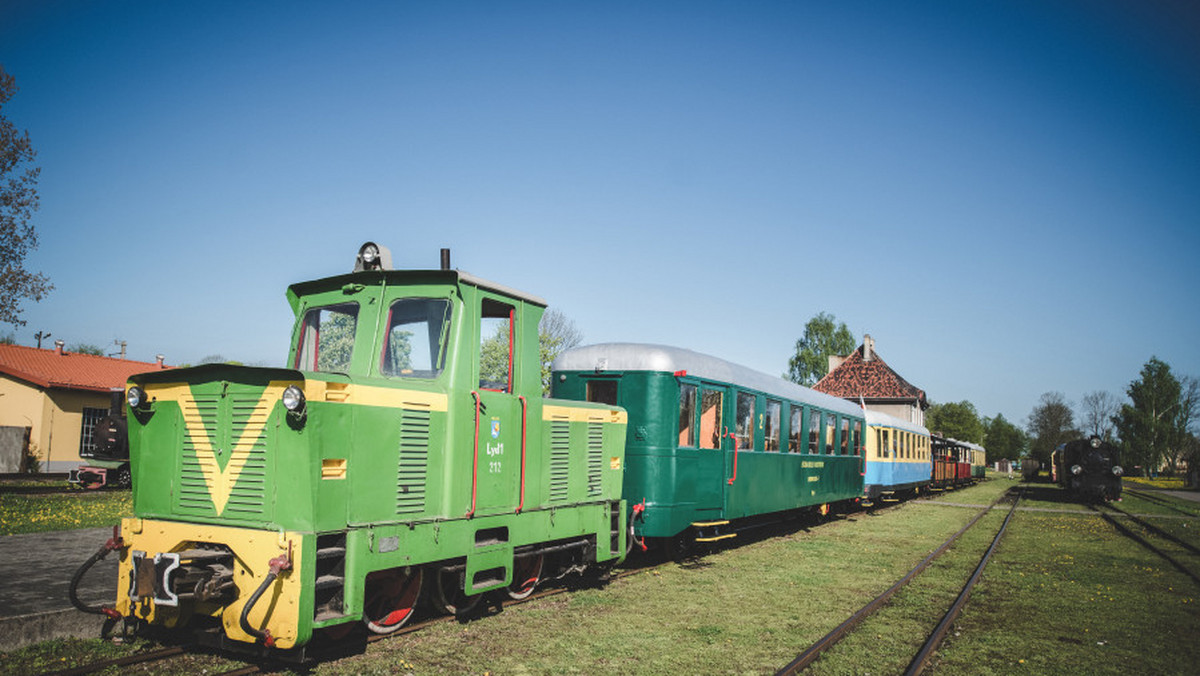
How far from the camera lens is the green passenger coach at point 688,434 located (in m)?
10.1

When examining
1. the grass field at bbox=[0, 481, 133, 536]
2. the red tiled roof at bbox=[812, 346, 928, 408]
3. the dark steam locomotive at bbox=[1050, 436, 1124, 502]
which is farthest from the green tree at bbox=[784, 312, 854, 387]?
the grass field at bbox=[0, 481, 133, 536]

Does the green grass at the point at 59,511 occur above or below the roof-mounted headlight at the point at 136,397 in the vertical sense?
below

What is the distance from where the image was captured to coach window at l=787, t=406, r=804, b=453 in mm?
14633

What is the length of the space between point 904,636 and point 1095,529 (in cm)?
1560

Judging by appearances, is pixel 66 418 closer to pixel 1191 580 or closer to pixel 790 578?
pixel 790 578

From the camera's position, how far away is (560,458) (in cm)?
788

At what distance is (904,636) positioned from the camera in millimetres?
7246

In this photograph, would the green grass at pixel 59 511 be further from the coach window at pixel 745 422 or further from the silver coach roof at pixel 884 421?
the silver coach roof at pixel 884 421

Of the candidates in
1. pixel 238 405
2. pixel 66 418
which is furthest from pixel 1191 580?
pixel 66 418

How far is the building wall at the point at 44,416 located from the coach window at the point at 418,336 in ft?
90.3

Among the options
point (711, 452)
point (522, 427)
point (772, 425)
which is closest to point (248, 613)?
point (522, 427)

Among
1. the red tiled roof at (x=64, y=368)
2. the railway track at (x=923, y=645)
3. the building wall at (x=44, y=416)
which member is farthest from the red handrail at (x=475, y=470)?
the building wall at (x=44, y=416)

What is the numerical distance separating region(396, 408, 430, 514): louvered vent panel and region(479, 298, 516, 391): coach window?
94 centimetres

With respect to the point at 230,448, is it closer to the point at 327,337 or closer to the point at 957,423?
the point at 327,337
